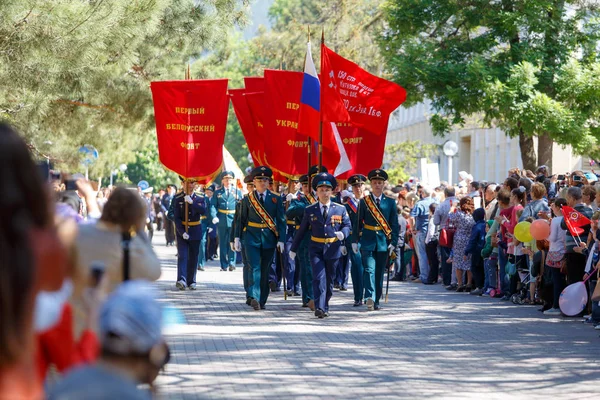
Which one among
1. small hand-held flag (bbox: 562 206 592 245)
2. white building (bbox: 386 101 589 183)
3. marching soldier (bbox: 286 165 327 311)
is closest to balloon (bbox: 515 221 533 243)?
small hand-held flag (bbox: 562 206 592 245)

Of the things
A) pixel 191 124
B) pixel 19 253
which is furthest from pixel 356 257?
pixel 19 253

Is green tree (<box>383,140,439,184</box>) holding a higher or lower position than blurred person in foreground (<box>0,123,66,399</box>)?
higher

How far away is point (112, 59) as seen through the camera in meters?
19.7

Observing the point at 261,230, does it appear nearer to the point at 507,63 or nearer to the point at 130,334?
the point at 507,63

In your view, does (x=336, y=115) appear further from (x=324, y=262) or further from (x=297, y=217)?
(x=324, y=262)

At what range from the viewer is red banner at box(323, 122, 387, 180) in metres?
17.8

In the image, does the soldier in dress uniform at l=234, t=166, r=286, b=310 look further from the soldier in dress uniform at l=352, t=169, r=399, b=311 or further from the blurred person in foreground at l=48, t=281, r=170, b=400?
the blurred person in foreground at l=48, t=281, r=170, b=400

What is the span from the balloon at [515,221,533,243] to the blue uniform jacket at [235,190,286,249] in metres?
3.34

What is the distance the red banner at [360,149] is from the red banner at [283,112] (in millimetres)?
672

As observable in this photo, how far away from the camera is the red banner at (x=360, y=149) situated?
17.8 metres

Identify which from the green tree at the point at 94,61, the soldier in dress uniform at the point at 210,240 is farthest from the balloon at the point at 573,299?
the soldier in dress uniform at the point at 210,240

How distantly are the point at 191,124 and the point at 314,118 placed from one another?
1.95 meters

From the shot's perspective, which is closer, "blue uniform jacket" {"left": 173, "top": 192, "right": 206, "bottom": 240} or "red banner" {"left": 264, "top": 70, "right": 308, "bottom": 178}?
"red banner" {"left": 264, "top": 70, "right": 308, "bottom": 178}

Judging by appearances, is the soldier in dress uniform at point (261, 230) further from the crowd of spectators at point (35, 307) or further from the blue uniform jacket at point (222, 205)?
the crowd of spectators at point (35, 307)
